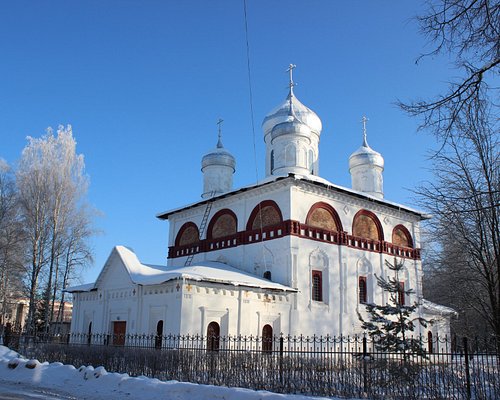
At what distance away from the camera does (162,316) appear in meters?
18.0

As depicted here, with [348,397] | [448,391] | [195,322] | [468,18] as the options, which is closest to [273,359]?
[348,397]

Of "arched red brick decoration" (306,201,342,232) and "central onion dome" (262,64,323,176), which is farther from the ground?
"central onion dome" (262,64,323,176)

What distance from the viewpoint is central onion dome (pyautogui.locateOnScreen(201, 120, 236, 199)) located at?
2802 centimetres

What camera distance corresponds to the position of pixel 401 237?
25969mm

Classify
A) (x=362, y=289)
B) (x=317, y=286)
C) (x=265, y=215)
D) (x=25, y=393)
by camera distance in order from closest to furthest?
(x=25, y=393) → (x=317, y=286) → (x=265, y=215) → (x=362, y=289)

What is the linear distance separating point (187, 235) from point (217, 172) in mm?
4290

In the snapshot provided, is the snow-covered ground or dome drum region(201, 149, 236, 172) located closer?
the snow-covered ground

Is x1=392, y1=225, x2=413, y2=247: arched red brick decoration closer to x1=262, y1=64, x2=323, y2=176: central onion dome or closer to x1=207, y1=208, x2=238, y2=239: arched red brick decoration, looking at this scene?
x1=262, y1=64, x2=323, y2=176: central onion dome

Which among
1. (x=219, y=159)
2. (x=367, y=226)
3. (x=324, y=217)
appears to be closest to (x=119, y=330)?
(x=324, y=217)

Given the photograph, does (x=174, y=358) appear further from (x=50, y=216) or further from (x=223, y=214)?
(x=50, y=216)

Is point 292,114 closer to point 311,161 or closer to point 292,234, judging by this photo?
point 311,161

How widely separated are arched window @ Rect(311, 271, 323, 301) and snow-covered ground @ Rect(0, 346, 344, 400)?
37.3 feet

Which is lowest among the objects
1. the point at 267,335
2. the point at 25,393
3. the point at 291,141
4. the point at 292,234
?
the point at 25,393

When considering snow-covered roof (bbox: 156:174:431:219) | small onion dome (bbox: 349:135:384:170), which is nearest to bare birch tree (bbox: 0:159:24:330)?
snow-covered roof (bbox: 156:174:431:219)
